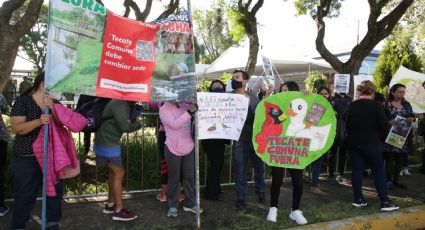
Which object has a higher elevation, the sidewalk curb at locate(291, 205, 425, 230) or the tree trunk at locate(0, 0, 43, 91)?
the tree trunk at locate(0, 0, 43, 91)

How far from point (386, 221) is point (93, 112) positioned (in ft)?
13.2

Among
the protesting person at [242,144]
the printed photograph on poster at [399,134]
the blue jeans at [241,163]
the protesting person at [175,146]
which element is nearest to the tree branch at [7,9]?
the protesting person at [175,146]

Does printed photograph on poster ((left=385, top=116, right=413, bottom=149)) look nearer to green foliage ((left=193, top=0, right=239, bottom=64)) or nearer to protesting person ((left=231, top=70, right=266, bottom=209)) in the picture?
protesting person ((left=231, top=70, right=266, bottom=209))

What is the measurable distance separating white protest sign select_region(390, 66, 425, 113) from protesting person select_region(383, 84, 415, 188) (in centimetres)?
96

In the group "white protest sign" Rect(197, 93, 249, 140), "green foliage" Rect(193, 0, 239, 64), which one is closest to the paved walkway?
"white protest sign" Rect(197, 93, 249, 140)

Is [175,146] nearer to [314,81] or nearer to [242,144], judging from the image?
[242,144]

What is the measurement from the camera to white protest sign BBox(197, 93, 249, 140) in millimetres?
5211

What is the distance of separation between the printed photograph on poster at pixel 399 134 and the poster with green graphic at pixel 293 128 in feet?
6.82

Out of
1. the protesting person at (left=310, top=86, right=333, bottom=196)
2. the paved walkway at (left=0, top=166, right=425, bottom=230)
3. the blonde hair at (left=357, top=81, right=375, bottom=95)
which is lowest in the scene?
the paved walkway at (left=0, top=166, right=425, bottom=230)

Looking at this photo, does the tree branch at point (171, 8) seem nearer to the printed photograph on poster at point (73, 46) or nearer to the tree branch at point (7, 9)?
the tree branch at point (7, 9)

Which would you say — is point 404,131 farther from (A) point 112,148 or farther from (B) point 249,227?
(A) point 112,148

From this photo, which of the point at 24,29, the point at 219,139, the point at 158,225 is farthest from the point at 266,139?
the point at 24,29

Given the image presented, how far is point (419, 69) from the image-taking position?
1606 cm

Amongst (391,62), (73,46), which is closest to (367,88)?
(73,46)
